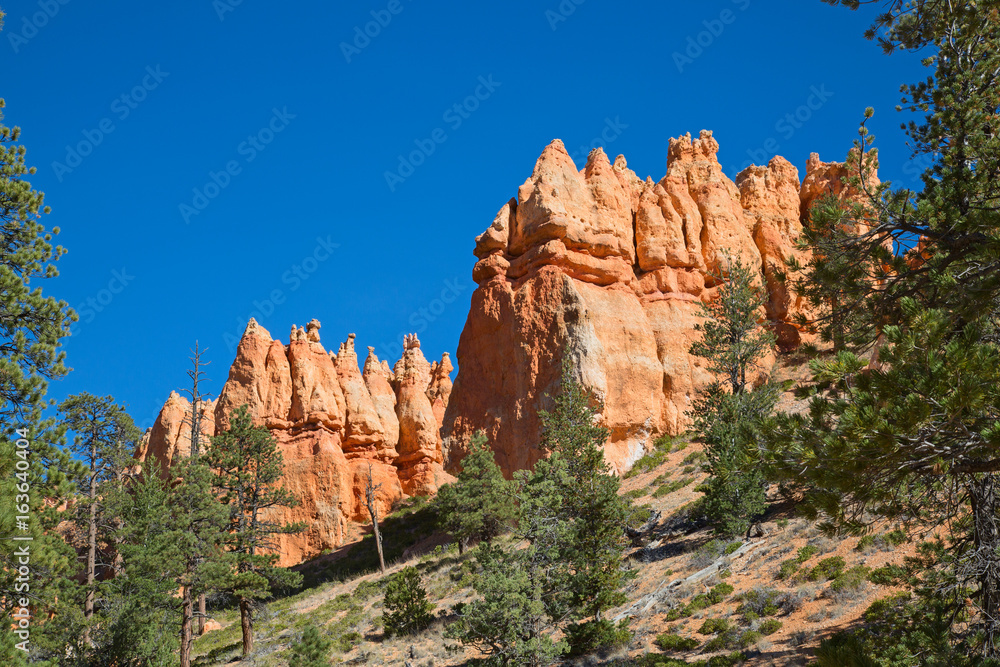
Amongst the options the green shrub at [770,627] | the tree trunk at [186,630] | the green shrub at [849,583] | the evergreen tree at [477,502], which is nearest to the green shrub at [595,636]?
the green shrub at [770,627]

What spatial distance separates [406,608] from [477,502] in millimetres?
7887

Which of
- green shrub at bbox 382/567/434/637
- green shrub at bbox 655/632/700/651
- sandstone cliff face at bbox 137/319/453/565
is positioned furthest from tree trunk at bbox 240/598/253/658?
sandstone cliff face at bbox 137/319/453/565

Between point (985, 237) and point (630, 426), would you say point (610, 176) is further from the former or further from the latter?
point (985, 237)

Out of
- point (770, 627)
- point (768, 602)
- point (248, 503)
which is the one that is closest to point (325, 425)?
point (248, 503)

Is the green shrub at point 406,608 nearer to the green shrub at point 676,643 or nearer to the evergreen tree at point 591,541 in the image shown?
the evergreen tree at point 591,541

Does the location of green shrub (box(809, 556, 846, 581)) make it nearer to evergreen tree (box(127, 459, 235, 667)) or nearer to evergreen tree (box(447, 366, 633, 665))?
evergreen tree (box(447, 366, 633, 665))

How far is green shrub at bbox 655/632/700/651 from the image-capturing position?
17.4 m

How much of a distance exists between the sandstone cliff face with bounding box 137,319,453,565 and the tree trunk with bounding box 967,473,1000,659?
4558 cm

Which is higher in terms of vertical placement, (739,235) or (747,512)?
(739,235)

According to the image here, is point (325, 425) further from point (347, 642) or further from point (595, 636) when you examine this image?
point (595, 636)

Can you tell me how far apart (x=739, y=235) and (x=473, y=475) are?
89.3 ft

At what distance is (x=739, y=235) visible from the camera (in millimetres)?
50125

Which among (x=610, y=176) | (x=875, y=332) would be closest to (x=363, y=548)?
(x=610, y=176)

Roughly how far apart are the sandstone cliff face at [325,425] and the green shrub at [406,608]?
2536 cm
